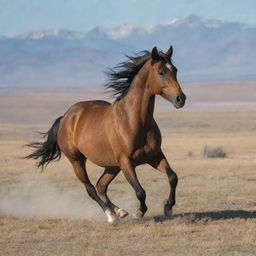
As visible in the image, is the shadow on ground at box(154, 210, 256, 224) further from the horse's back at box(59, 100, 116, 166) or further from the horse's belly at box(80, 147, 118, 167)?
the horse's back at box(59, 100, 116, 166)

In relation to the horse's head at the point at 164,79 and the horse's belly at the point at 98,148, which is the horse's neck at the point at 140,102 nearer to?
the horse's head at the point at 164,79

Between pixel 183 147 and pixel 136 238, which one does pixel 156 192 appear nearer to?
pixel 136 238

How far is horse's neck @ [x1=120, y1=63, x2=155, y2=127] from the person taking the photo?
10.5 meters

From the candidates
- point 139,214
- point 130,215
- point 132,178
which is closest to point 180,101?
point 132,178

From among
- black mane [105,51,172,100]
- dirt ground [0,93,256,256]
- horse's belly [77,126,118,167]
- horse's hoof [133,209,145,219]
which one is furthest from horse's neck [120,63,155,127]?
dirt ground [0,93,256,256]

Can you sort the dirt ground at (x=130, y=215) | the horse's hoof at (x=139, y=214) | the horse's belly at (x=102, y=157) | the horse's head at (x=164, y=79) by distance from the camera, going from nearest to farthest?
the dirt ground at (x=130, y=215) → the horse's head at (x=164, y=79) → the horse's hoof at (x=139, y=214) → the horse's belly at (x=102, y=157)

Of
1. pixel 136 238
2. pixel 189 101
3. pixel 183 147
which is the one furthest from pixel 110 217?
pixel 189 101

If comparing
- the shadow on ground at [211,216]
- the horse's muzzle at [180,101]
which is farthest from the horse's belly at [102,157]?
the horse's muzzle at [180,101]

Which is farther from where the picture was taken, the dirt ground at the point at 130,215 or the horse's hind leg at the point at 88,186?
the horse's hind leg at the point at 88,186

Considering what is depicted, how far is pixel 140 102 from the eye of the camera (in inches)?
417

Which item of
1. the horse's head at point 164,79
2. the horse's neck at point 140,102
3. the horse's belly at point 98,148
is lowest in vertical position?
the horse's belly at point 98,148

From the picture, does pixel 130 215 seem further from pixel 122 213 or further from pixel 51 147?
pixel 51 147

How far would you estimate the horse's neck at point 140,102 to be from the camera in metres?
10.5

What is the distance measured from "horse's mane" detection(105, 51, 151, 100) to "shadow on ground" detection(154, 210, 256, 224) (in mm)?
1878
